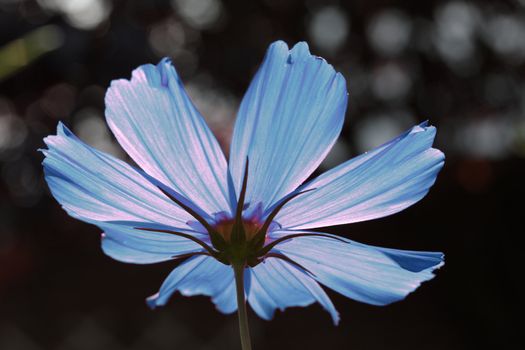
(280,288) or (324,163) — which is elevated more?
(324,163)

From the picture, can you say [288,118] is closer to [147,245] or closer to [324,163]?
[147,245]

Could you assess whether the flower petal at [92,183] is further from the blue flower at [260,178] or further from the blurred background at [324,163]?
the blurred background at [324,163]

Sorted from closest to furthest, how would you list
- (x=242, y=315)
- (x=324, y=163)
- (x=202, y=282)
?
1. (x=242, y=315)
2. (x=202, y=282)
3. (x=324, y=163)

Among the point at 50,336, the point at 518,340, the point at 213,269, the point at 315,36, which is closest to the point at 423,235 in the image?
the point at 518,340

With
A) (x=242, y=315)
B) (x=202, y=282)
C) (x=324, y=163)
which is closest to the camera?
(x=242, y=315)

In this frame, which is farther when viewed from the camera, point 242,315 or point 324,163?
point 324,163

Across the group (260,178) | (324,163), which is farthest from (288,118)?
(324,163)

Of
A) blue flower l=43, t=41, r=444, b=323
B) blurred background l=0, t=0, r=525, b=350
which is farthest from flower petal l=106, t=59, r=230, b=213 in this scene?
blurred background l=0, t=0, r=525, b=350
